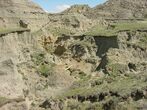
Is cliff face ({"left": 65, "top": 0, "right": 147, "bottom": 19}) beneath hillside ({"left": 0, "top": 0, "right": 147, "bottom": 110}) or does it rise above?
above

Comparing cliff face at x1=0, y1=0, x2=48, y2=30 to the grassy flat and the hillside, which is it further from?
the grassy flat

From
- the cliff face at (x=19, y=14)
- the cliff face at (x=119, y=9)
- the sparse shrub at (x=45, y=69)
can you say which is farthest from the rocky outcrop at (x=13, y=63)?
the cliff face at (x=119, y=9)

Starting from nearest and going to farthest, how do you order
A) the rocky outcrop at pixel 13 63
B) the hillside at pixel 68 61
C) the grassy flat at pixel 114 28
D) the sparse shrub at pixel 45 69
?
the hillside at pixel 68 61, the rocky outcrop at pixel 13 63, the sparse shrub at pixel 45 69, the grassy flat at pixel 114 28

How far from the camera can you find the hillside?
105ft

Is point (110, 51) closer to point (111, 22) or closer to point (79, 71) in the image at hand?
point (79, 71)

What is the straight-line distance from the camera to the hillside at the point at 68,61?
3200 centimetres

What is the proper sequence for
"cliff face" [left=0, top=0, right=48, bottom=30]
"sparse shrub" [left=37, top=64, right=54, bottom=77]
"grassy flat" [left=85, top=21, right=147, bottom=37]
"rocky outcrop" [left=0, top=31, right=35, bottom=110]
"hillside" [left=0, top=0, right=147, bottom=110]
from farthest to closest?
1. "grassy flat" [left=85, top=21, right=147, bottom=37]
2. "cliff face" [left=0, top=0, right=48, bottom=30]
3. "sparse shrub" [left=37, top=64, right=54, bottom=77]
4. "rocky outcrop" [left=0, top=31, right=35, bottom=110]
5. "hillside" [left=0, top=0, right=147, bottom=110]

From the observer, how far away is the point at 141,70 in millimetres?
35344

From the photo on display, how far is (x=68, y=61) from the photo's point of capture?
123ft

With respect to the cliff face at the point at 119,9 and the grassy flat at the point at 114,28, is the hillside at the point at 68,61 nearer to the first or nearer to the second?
the grassy flat at the point at 114,28

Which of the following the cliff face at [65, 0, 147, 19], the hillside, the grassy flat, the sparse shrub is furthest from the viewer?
the cliff face at [65, 0, 147, 19]

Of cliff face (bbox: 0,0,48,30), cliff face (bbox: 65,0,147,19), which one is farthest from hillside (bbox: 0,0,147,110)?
cliff face (bbox: 65,0,147,19)

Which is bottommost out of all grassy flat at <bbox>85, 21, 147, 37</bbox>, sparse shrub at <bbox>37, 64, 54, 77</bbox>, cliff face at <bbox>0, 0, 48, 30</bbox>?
sparse shrub at <bbox>37, 64, 54, 77</bbox>

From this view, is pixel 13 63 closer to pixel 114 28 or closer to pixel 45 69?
pixel 45 69
